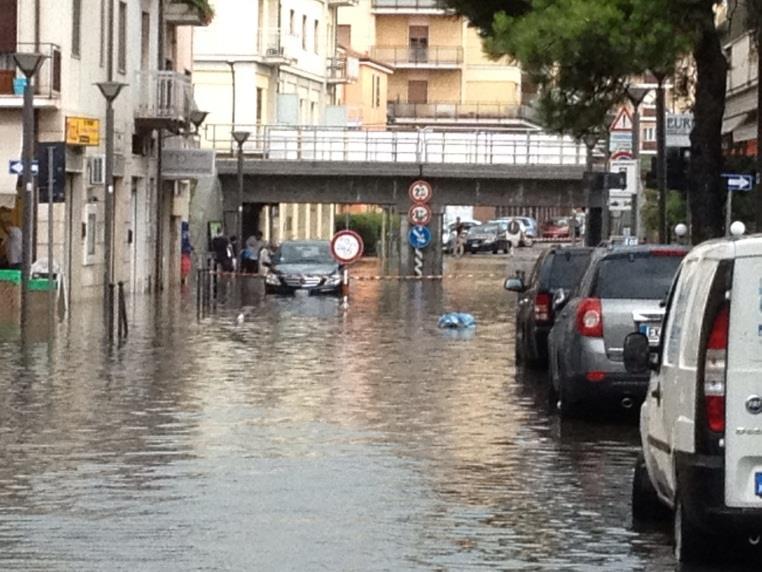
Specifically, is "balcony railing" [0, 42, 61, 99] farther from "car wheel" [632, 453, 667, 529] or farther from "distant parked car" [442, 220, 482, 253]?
"distant parked car" [442, 220, 482, 253]

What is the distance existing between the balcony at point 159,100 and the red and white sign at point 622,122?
15623mm

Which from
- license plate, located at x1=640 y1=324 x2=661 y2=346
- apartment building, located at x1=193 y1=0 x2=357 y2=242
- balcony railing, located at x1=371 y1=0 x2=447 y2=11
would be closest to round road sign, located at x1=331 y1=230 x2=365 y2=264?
apartment building, located at x1=193 y1=0 x2=357 y2=242

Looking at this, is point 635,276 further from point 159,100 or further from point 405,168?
point 405,168

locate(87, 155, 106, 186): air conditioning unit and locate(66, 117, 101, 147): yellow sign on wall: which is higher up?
locate(66, 117, 101, 147): yellow sign on wall

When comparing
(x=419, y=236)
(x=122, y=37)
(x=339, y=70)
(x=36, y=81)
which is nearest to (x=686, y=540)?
(x=36, y=81)

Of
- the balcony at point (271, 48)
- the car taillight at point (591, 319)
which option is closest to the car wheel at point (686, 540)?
the car taillight at point (591, 319)

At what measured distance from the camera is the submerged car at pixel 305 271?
57.3 m

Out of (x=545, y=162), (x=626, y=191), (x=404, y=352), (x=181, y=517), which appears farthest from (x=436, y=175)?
(x=181, y=517)

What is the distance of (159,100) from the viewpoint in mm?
57938

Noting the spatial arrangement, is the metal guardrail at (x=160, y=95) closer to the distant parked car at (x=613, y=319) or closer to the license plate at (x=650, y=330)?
the distant parked car at (x=613, y=319)

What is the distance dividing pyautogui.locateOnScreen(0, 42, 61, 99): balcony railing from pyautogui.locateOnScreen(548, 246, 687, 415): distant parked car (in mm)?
27657

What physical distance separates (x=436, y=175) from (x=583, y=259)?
43.7 metres

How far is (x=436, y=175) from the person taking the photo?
241 feet

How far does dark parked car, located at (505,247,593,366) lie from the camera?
95.5 ft
